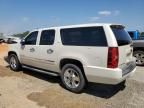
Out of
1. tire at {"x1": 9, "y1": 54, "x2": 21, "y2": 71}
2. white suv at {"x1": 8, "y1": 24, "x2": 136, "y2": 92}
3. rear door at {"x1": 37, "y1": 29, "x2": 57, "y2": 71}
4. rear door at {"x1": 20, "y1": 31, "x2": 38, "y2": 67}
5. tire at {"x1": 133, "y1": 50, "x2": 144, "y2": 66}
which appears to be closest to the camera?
white suv at {"x1": 8, "y1": 24, "x2": 136, "y2": 92}

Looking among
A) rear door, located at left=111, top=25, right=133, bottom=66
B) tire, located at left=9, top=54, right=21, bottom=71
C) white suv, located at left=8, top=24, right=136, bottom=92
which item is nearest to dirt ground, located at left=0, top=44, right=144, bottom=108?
white suv, located at left=8, top=24, right=136, bottom=92

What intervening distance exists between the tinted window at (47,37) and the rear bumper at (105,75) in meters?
1.78

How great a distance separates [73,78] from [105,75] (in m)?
1.20

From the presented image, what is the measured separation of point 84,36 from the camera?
18.4ft

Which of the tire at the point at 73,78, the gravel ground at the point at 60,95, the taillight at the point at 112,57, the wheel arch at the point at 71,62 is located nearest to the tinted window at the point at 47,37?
the wheel arch at the point at 71,62

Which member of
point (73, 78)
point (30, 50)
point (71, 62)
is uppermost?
point (30, 50)

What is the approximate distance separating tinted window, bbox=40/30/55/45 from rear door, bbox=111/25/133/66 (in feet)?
7.08

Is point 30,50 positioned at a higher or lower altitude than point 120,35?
lower

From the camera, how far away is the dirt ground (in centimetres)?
509

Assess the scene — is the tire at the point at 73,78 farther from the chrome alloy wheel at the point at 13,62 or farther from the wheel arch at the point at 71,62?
the chrome alloy wheel at the point at 13,62

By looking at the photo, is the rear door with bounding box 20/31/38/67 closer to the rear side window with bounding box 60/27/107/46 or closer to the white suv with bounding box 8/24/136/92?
the white suv with bounding box 8/24/136/92

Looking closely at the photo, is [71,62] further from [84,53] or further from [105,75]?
[105,75]

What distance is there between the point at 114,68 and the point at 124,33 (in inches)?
55.7

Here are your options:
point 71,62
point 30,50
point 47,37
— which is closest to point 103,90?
point 71,62
